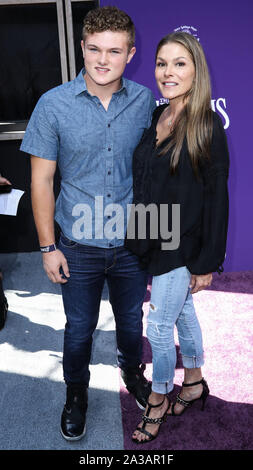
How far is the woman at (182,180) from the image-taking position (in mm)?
1703

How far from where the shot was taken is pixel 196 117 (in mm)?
1694

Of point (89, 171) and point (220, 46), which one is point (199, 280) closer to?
point (89, 171)

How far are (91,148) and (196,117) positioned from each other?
16.8 inches

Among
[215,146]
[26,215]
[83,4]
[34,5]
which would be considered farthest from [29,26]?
[215,146]

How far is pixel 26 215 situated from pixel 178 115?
2691 mm

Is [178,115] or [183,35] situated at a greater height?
[183,35]

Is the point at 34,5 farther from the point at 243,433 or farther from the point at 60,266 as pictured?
the point at 243,433

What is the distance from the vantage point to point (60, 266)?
1979 millimetres

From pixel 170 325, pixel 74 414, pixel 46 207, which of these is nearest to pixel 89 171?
pixel 46 207

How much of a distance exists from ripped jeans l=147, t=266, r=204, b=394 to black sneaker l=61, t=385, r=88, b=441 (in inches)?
14.8

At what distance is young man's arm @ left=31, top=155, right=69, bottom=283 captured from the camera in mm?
1832

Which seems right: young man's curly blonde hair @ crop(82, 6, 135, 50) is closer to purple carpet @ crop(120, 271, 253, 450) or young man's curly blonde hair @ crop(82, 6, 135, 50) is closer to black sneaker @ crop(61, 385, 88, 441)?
black sneaker @ crop(61, 385, 88, 441)

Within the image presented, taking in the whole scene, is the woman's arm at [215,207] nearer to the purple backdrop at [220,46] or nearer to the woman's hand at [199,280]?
the woman's hand at [199,280]
